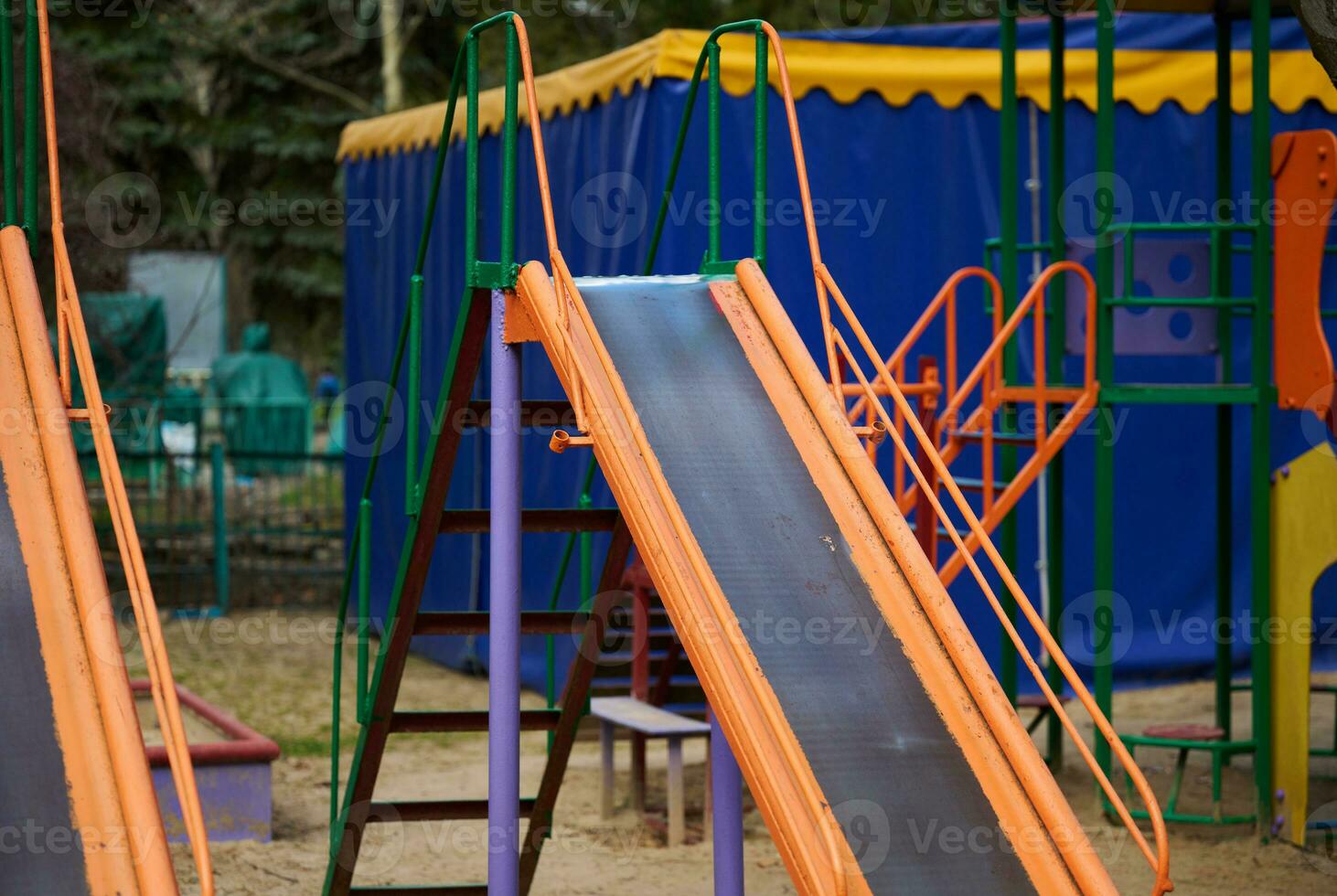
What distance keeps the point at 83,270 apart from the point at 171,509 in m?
2.36

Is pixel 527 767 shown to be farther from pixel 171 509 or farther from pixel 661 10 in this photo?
pixel 661 10

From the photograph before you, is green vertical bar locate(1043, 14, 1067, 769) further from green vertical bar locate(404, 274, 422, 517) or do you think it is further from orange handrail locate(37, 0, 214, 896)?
A: orange handrail locate(37, 0, 214, 896)

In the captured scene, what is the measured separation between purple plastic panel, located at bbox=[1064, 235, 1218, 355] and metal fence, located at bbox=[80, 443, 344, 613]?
764 cm

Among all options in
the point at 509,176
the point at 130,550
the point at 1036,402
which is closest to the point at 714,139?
the point at 509,176

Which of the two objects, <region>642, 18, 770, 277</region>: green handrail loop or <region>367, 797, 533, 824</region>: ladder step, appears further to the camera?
<region>367, 797, 533, 824</region>: ladder step

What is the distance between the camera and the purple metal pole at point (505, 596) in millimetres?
5277

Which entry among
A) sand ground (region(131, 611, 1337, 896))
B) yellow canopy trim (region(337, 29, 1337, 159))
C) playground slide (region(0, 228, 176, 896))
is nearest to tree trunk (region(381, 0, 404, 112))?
yellow canopy trim (region(337, 29, 1337, 159))

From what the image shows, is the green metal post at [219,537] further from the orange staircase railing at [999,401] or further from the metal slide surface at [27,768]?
the metal slide surface at [27,768]

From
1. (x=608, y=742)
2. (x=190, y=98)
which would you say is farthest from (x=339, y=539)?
(x=190, y=98)

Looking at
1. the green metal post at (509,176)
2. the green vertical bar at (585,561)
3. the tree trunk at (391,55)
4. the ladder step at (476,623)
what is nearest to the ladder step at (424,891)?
the green vertical bar at (585,561)

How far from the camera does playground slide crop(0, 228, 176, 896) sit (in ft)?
12.9

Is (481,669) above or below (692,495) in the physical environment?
below

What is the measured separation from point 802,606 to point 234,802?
3.86m

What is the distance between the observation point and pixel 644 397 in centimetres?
504
